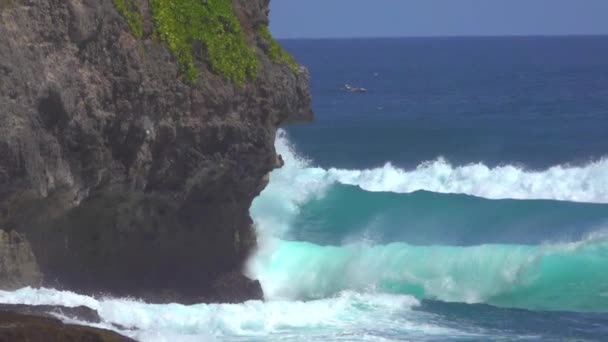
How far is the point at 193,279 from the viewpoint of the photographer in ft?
70.6

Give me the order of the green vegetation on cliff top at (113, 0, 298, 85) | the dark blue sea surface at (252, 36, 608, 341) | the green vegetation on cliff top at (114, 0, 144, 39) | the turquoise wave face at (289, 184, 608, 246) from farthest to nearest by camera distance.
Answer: the turquoise wave face at (289, 184, 608, 246)
the dark blue sea surface at (252, 36, 608, 341)
the green vegetation on cliff top at (113, 0, 298, 85)
the green vegetation on cliff top at (114, 0, 144, 39)

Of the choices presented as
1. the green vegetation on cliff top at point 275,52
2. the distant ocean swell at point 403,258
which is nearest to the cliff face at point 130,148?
the green vegetation on cliff top at point 275,52

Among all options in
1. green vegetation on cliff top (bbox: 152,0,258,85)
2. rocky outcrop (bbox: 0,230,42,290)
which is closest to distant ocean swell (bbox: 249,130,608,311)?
green vegetation on cliff top (bbox: 152,0,258,85)

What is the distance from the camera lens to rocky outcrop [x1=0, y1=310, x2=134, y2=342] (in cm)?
1366

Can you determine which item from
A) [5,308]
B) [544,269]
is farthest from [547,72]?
[5,308]

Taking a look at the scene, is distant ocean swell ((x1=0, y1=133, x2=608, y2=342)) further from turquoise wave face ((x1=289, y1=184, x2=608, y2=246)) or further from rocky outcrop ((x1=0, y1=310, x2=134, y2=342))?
rocky outcrop ((x1=0, y1=310, x2=134, y2=342))

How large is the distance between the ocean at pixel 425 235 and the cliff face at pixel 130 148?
107 cm

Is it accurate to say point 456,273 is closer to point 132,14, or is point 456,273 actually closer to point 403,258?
point 403,258

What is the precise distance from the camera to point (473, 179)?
121 feet

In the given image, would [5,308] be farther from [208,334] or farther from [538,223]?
[538,223]

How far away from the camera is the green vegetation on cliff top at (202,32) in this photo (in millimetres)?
20000

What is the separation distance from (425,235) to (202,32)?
9.99 meters

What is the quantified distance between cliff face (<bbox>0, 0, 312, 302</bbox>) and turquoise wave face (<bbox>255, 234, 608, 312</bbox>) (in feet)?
8.69

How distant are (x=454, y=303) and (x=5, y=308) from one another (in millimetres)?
9544
